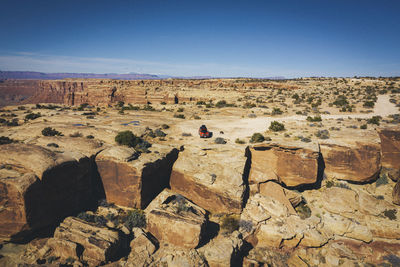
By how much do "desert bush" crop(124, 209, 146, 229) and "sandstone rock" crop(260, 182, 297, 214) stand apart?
10.2 metres

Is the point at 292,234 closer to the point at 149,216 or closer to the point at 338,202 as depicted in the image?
the point at 338,202

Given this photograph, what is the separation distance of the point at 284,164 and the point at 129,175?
45.0ft

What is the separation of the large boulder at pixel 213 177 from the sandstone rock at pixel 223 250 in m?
2.53

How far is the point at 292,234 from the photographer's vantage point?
1417 cm

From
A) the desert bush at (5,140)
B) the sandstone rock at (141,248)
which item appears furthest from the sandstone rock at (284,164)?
the desert bush at (5,140)

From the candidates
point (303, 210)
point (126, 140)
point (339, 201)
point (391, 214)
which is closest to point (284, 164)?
point (303, 210)

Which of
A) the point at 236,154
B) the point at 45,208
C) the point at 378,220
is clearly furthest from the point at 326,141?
the point at 45,208

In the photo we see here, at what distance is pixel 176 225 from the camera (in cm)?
1288

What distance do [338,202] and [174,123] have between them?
20.6 meters

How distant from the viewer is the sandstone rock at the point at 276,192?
16109mm

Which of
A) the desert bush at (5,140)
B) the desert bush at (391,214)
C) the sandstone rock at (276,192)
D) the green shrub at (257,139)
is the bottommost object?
the desert bush at (391,214)

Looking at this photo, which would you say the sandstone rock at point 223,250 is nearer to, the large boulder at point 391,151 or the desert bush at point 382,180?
the desert bush at point 382,180

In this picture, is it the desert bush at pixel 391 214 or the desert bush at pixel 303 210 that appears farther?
the desert bush at pixel 303 210

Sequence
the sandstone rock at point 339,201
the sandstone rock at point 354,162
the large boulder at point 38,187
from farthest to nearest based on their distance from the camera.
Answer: the sandstone rock at point 354,162, the sandstone rock at point 339,201, the large boulder at point 38,187
